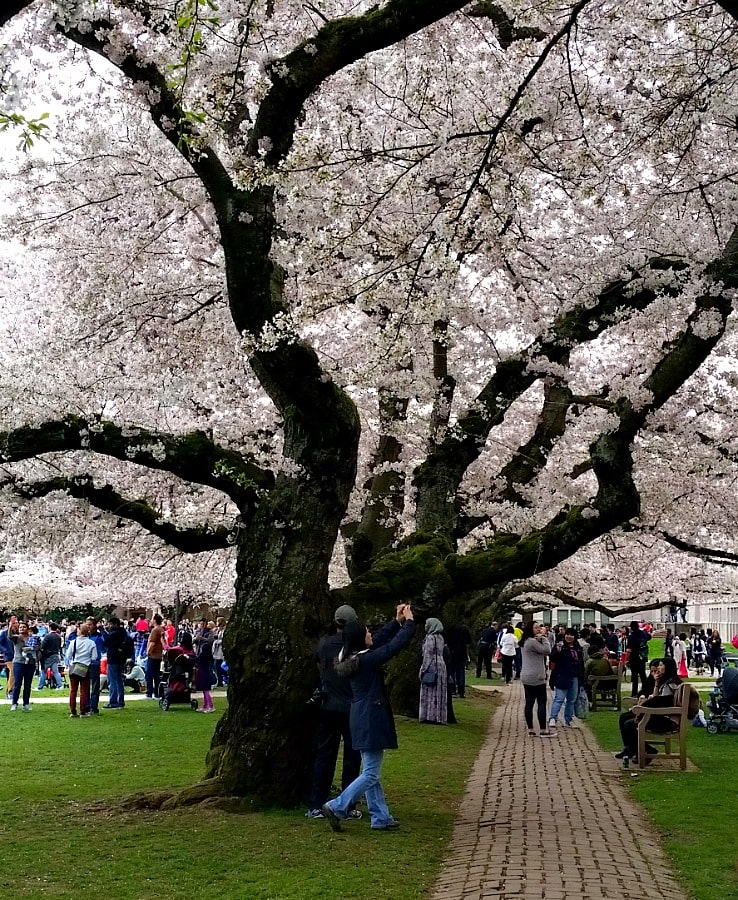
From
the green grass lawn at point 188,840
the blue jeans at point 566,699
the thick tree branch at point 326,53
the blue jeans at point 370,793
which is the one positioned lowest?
the green grass lawn at point 188,840

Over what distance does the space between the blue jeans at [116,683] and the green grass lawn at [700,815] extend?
9487mm

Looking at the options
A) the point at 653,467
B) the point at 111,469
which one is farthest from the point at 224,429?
the point at 653,467

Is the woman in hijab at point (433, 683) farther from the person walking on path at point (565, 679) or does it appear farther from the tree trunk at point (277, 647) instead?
the tree trunk at point (277, 647)

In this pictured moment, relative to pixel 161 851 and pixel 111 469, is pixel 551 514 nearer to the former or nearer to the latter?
pixel 111 469

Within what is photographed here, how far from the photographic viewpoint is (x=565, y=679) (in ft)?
59.0

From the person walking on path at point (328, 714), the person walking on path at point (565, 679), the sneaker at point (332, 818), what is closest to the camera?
the sneaker at point (332, 818)

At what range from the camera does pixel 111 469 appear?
47.8 feet

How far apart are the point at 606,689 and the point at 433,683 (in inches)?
261

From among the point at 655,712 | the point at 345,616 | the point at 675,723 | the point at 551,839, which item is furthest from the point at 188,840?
the point at 675,723

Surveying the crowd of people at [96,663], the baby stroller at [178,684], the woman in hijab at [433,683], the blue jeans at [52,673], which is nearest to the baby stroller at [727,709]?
the woman in hijab at [433,683]

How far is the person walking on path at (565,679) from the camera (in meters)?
17.5

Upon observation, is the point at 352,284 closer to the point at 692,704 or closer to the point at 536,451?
the point at 692,704

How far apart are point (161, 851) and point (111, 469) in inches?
308

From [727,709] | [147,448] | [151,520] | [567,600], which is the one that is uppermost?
[567,600]
